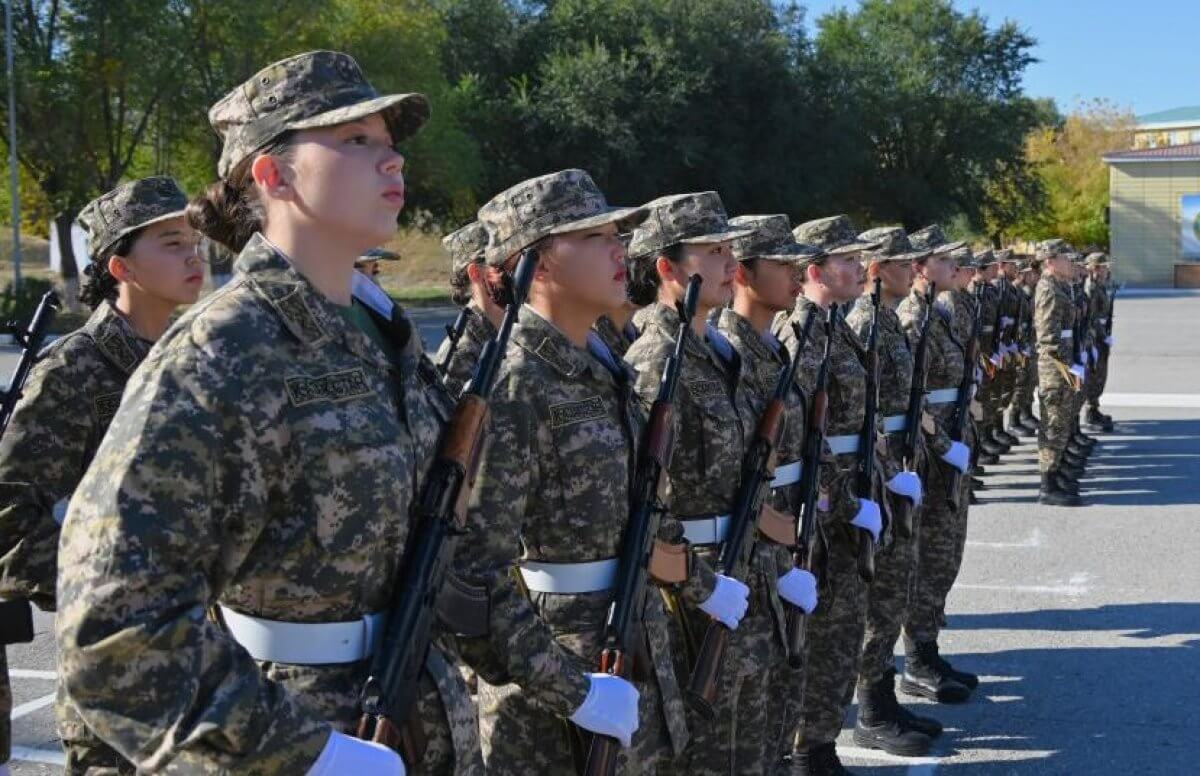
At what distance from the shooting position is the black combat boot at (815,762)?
5.02 m

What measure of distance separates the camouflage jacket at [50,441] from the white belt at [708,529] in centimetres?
170

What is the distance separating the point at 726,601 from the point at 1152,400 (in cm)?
1429

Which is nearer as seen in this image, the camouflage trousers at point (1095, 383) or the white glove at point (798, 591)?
the white glove at point (798, 591)

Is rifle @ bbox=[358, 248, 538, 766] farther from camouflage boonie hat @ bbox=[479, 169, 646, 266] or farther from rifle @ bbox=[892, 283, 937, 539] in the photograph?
rifle @ bbox=[892, 283, 937, 539]

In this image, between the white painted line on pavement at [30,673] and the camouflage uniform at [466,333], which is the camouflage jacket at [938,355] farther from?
the white painted line on pavement at [30,673]

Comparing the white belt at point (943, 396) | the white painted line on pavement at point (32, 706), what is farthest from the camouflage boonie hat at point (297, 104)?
the white belt at point (943, 396)

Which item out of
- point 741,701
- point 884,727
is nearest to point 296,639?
point 741,701

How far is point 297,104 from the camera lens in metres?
2.24

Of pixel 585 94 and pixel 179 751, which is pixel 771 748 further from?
pixel 585 94

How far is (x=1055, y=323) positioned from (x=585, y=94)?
2837 cm

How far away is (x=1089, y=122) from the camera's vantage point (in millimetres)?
74000

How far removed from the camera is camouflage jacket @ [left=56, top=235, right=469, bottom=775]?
1.79 m

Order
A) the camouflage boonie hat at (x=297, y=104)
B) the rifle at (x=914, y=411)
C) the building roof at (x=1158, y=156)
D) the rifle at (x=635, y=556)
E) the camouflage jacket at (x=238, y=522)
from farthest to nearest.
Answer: the building roof at (x=1158, y=156) → the rifle at (x=914, y=411) → the rifle at (x=635, y=556) → the camouflage boonie hat at (x=297, y=104) → the camouflage jacket at (x=238, y=522)

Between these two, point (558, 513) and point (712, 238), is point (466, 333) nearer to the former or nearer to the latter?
point (712, 238)
